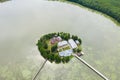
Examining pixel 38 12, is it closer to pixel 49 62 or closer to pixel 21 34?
pixel 21 34

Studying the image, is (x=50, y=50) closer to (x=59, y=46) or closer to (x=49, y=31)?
(x=59, y=46)

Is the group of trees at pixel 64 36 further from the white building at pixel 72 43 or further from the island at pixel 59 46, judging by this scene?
the white building at pixel 72 43

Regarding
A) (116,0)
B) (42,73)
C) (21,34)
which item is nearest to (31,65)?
(42,73)

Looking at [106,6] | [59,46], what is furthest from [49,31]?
[106,6]

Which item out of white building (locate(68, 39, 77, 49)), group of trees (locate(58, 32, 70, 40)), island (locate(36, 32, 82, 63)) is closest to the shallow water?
island (locate(36, 32, 82, 63))

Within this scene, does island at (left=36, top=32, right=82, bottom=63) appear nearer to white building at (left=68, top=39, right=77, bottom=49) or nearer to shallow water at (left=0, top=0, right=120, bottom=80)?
white building at (left=68, top=39, right=77, bottom=49)
